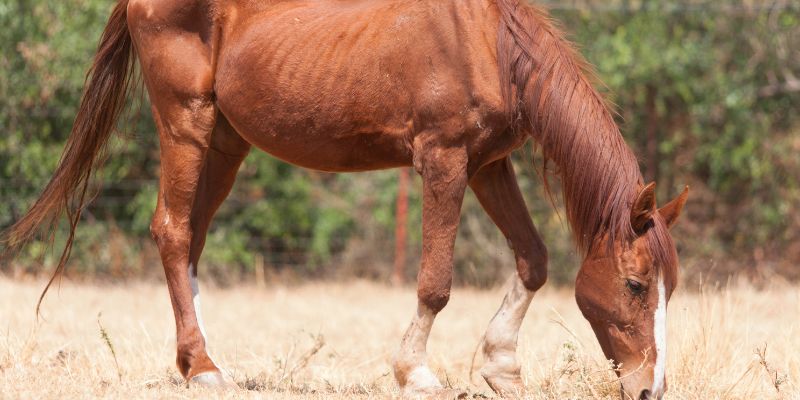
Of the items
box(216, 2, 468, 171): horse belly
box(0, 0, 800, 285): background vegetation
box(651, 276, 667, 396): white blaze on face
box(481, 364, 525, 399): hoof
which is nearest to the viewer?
box(651, 276, 667, 396): white blaze on face

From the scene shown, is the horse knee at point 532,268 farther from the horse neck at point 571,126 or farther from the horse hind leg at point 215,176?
the horse hind leg at point 215,176

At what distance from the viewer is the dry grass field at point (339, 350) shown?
4.91 metres

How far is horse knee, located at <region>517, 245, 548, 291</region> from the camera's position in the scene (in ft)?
16.6

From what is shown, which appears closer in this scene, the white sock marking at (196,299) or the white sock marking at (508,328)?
the white sock marking at (508,328)

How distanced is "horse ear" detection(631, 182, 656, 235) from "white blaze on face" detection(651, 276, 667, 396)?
0.24 metres

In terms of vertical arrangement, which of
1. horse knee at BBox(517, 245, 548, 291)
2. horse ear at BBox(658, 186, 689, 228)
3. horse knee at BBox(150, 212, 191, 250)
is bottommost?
horse knee at BBox(517, 245, 548, 291)

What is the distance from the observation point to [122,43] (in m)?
5.86

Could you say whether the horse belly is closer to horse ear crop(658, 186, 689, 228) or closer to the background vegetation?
horse ear crop(658, 186, 689, 228)

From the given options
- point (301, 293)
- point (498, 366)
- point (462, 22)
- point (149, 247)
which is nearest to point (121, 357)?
point (498, 366)

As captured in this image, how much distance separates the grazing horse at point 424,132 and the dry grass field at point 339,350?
1.14 feet

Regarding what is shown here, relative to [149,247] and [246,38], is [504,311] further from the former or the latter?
[149,247]

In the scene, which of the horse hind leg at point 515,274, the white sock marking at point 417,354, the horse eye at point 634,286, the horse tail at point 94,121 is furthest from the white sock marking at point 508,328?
the horse tail at point 94,121

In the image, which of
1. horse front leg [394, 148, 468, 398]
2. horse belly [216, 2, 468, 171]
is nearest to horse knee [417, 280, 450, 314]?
horse front leg [394, 148, 468, 398]

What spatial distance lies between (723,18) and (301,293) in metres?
5.29
